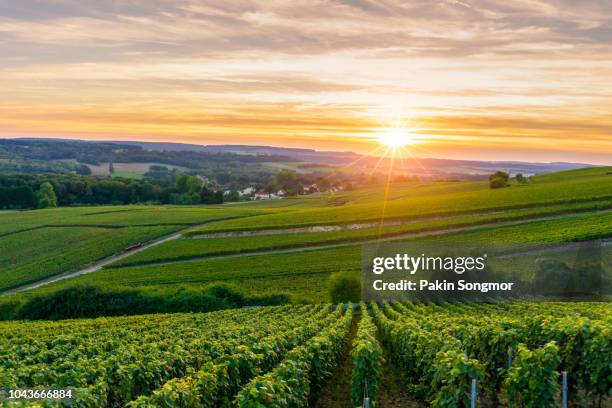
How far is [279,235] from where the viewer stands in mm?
81625

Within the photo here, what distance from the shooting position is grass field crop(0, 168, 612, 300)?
62469 millimetres

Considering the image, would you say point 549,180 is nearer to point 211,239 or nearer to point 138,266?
point 211,239

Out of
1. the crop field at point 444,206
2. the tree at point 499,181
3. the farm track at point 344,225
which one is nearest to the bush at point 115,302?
the farm track at point 344,225

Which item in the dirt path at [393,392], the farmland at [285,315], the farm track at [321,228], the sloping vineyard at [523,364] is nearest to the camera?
the sloping vineyard at [523,364]

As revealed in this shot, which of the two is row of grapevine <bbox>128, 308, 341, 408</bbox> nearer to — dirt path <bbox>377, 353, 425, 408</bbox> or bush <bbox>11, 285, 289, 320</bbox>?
dirt path <bbox>377, 353, 425, 408</bbox>

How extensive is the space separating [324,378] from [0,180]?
146949 mm

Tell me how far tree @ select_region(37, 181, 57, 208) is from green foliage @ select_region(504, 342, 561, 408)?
142 m

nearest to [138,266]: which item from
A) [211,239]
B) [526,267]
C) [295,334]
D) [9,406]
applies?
[211,239]

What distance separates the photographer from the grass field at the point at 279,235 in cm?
6247

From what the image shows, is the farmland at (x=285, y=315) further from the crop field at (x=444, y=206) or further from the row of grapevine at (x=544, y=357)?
the crop field at (x=444, y=206)

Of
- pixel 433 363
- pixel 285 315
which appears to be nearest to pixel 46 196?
pixel 285 315

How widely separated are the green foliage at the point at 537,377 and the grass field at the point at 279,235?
1626 inches

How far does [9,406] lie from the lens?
10023mm

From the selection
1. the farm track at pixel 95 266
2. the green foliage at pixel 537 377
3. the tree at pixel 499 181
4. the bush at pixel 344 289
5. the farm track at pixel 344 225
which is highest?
the tree at pixel 499 181
